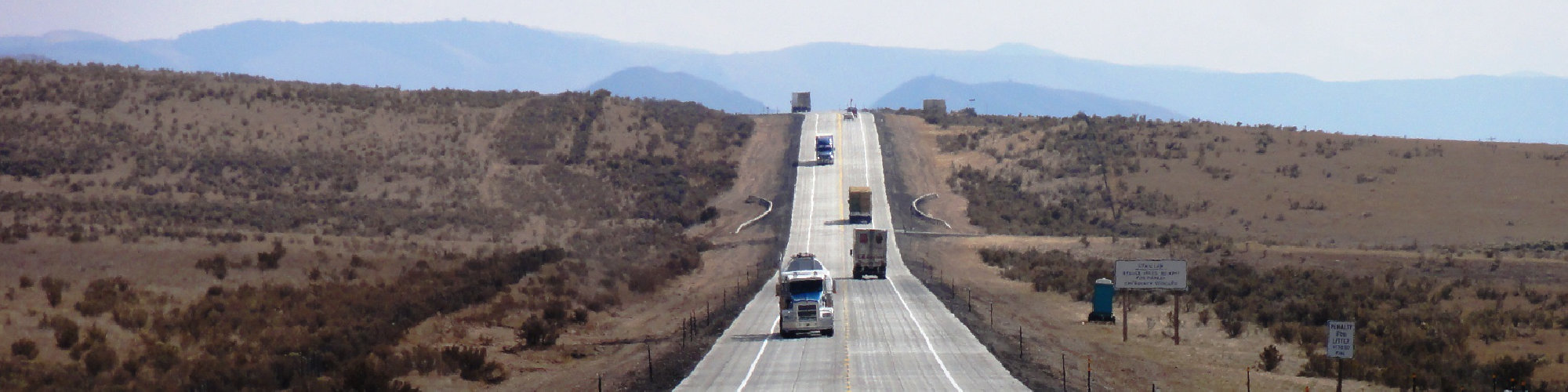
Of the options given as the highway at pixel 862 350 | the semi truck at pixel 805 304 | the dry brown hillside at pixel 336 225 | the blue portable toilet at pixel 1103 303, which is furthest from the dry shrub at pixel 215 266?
the blue portable toilet at pixel 1103 303

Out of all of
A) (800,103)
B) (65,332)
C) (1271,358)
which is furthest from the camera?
(800,103)

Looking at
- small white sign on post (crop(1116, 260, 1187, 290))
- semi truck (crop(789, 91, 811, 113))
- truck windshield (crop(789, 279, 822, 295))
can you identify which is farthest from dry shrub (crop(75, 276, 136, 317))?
semi truck (crop(789, 91, 811, 113))

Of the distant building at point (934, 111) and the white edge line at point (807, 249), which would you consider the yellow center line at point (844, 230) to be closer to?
the white edge line at point (807, 249)

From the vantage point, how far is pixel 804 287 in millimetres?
33125

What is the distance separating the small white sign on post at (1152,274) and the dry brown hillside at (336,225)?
1451 cm

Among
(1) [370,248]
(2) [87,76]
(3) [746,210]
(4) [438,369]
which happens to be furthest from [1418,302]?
(2) [87,76]

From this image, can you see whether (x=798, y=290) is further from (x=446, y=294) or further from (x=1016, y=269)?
(x=1016, y=269)

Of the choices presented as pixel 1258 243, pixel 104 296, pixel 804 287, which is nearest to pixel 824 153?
pixel 1258 243

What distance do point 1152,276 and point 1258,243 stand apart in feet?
76.9

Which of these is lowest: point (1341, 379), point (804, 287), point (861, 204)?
point (1341, 379)

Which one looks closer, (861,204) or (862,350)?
(862,350)

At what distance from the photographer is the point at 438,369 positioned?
27984mm

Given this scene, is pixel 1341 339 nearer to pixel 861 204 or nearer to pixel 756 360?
pixel 756 360

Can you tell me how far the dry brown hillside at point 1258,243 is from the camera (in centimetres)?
3141
